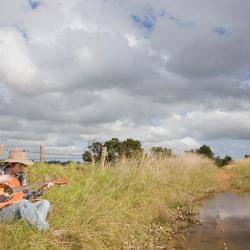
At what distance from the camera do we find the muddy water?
13.0 metres

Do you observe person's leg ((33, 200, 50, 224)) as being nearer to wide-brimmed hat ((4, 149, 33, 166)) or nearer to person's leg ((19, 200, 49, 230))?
person's leg ((19, 200, 49, 230))

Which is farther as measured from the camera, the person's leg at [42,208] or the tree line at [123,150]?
the tree line at [123,150]

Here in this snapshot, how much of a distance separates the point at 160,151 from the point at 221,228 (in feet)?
24.9

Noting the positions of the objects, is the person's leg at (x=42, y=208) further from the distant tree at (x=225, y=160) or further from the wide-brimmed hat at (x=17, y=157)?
the distant tree at (x=225, y=160)

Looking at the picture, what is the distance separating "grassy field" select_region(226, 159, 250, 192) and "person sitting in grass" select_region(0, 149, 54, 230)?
76.4 feet

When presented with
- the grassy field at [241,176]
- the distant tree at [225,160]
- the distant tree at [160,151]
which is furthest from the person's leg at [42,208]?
the distant tree at [225,160]

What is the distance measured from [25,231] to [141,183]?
24.4ft

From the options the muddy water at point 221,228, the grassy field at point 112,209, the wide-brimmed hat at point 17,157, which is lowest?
the muddy water at point 221,228

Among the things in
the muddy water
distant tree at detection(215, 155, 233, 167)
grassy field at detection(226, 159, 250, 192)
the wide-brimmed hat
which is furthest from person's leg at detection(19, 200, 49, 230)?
distant tree at detection(215, 155, 233, 167)

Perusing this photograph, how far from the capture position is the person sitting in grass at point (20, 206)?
845 centimetres

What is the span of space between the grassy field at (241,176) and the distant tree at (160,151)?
26.0 ft

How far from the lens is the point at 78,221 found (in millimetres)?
9672

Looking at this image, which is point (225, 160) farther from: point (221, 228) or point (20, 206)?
point (20, 206)

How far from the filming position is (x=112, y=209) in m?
11.7
